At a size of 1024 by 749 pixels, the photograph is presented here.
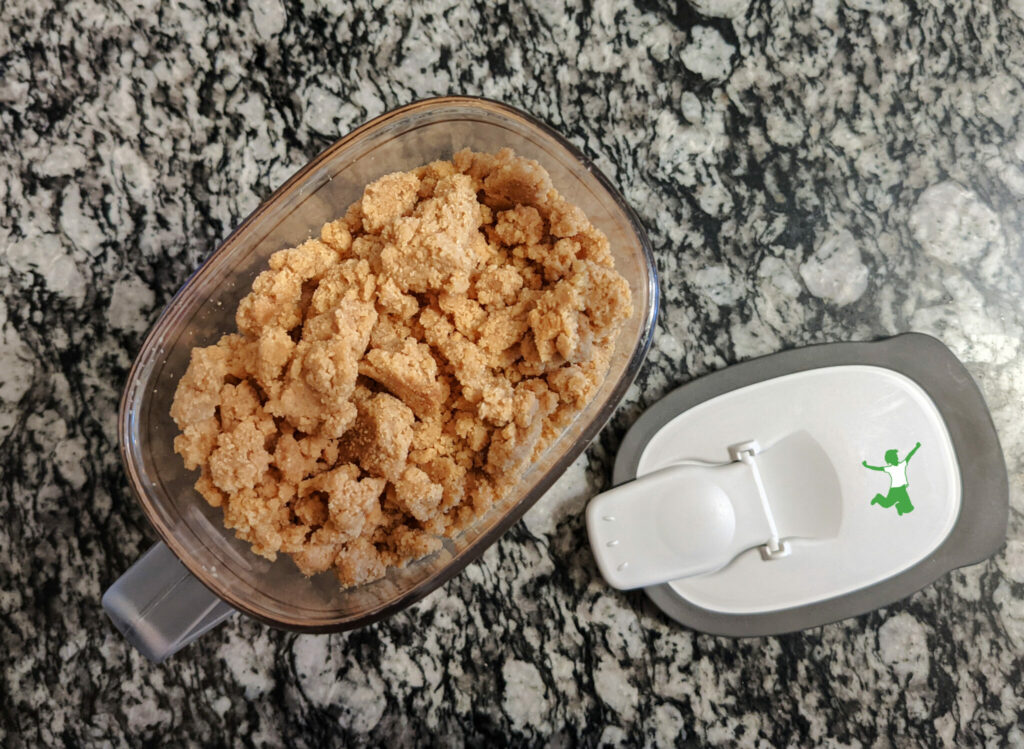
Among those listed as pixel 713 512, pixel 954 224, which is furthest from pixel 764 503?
pixel 954 224

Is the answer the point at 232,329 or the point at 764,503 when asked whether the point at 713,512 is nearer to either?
the point at 764,503

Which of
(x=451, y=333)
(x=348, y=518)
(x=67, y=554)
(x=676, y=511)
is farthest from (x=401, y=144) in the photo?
(x=67, y=554)

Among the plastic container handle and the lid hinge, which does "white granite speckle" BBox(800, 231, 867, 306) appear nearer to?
the lid hinge

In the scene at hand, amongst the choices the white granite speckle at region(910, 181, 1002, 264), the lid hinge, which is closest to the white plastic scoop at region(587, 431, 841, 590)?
the lid hinge

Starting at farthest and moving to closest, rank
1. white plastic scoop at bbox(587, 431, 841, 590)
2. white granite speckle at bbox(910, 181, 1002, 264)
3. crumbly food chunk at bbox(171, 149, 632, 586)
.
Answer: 1. white granite speckle at bbox(910, 181, 1002, 264)
2. white plastic scoop at bbox(587, 431, 841, 590)
3. crumbly food chunk at bbox(171, 149, 632, 586)

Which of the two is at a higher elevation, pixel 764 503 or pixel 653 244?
pixel 653 244

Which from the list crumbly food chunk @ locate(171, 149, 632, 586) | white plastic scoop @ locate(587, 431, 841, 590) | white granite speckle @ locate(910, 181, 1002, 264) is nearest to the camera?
crumbly food chunk @ locate(171, 149, 632, 586)
